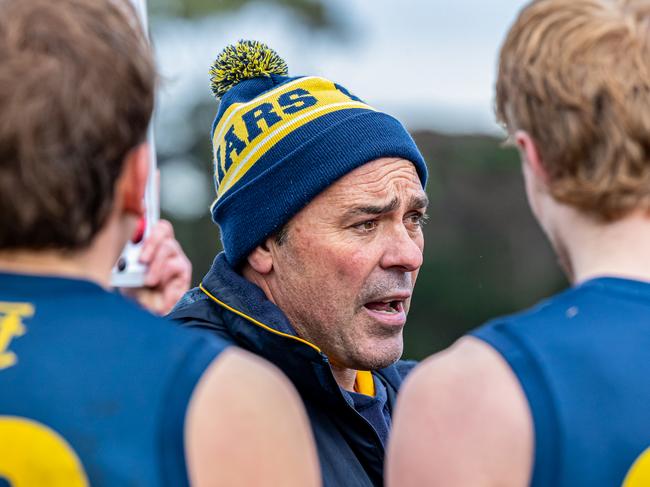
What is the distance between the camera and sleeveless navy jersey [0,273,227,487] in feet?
4.69

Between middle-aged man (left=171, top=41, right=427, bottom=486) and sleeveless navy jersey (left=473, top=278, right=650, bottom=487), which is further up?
sleeveless navy jersey (left=473, top=278, right=650, bottom=487)

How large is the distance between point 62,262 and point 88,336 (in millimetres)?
137

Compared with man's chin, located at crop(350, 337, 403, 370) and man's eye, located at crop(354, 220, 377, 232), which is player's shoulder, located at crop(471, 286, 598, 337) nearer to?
man's chin, located at crop(350, 337, 403, 370)

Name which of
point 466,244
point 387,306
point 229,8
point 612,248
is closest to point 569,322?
point 612,248

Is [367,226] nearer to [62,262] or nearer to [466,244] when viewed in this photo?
[62,262]

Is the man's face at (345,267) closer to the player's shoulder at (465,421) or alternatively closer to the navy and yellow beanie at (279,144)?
the navy and yellow beanie at (279,144)

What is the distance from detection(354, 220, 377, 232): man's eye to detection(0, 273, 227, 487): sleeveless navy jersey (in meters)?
1.71

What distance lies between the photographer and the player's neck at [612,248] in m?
1.66

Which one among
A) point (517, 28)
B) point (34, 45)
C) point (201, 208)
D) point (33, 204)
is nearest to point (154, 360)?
point (33, 204)

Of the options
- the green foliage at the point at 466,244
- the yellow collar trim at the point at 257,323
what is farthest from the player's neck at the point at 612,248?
the green foliage at the point at 466,244

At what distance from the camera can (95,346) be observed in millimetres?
1488

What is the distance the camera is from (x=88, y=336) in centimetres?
150

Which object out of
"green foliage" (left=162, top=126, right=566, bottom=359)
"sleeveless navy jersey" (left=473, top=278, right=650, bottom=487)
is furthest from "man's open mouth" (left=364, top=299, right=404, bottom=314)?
"green foliage" (left=162, top=126, right=566, bottom=359)

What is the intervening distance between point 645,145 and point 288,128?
5.27 feet
